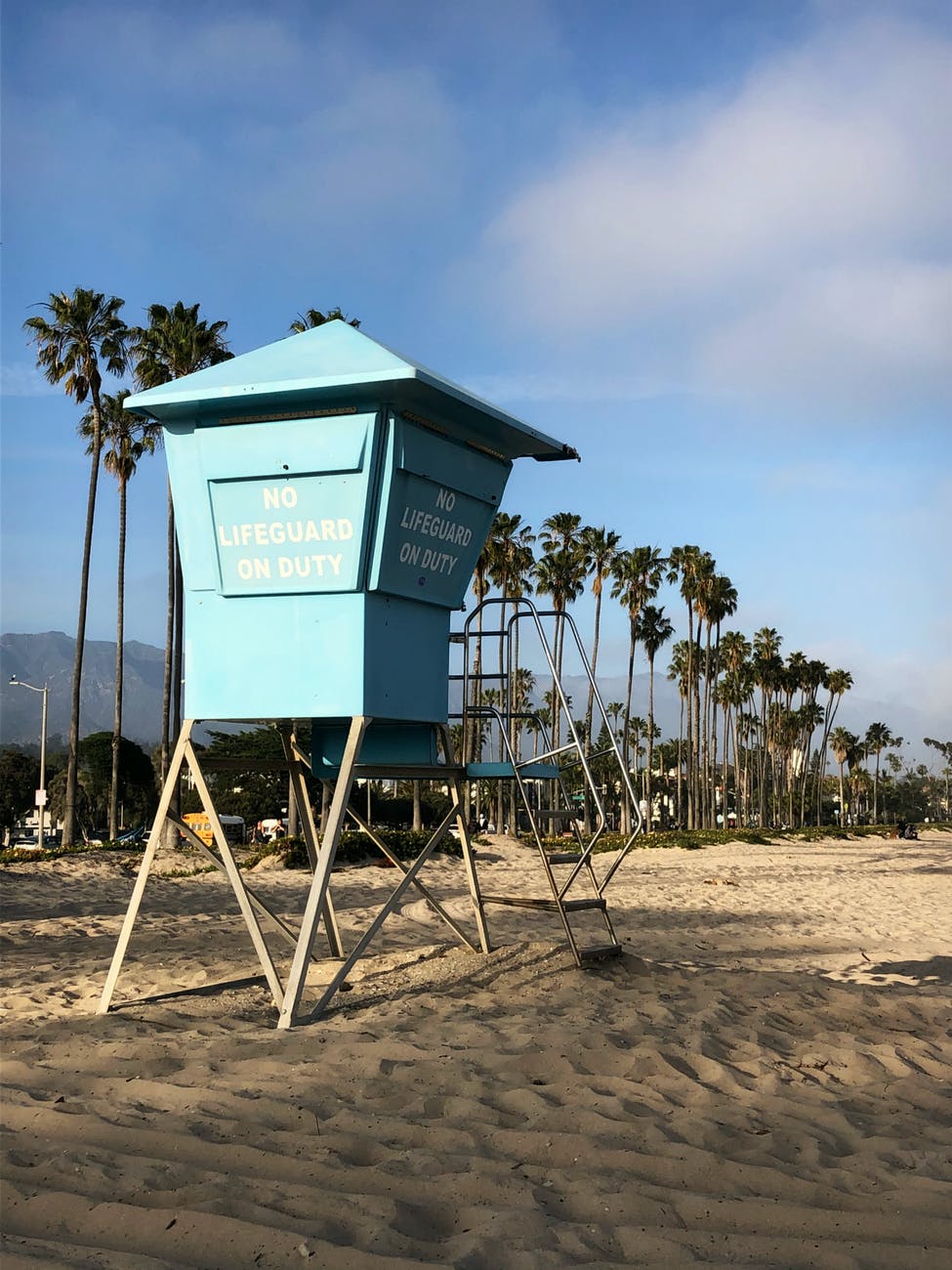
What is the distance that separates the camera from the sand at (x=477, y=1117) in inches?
144

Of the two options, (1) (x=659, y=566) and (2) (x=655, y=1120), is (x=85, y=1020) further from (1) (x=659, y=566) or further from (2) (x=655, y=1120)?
(1) (x=659, y=566)

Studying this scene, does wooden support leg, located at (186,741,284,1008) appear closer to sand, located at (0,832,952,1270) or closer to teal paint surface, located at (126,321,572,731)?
sand, located at (0,832,952,1270)

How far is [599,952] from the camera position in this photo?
9.45m

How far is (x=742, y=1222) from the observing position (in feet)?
13.0

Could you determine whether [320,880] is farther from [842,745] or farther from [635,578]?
[842,745]

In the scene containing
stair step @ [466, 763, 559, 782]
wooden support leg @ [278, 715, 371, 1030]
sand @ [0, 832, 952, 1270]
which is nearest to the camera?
sand @ [0, 832, 952, 1270]

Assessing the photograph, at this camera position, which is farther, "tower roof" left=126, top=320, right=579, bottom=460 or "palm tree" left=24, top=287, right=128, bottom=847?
"palm tree" left=24, top=287, right=128, bottom=847

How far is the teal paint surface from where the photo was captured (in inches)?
302

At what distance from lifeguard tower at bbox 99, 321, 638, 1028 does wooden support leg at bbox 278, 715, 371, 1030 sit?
16mm

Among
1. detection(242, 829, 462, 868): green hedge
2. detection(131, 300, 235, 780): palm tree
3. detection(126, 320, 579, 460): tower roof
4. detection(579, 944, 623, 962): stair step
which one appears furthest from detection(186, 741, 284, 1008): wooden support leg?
detection(131, 300, 235, 780): palm tree

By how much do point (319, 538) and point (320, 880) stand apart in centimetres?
234

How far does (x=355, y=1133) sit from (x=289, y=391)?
4.83 meters

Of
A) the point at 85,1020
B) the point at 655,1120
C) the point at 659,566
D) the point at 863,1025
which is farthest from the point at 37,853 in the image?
the point at 659,566

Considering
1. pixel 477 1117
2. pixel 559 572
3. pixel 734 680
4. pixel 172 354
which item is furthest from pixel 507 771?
pixel 734 680
